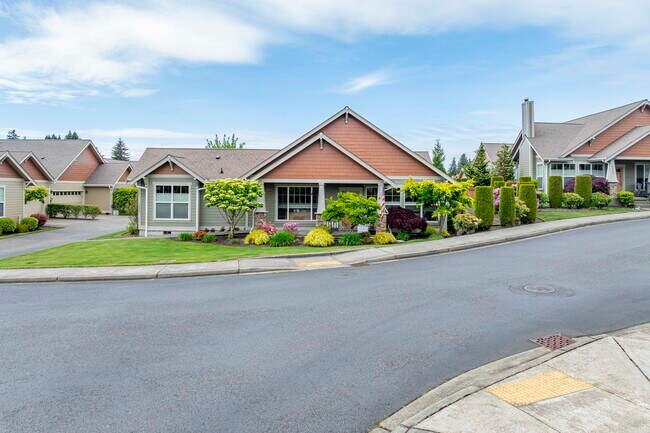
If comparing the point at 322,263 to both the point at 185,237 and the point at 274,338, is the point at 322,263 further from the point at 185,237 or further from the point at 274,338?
the point at 185,237

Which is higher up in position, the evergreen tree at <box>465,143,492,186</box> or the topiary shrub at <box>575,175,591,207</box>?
the evergreen tree at <box>465,143,492,186</box>

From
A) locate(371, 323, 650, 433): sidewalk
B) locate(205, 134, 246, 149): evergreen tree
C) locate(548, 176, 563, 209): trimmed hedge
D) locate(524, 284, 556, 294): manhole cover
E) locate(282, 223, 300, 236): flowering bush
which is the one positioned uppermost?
locate(205, 134, 246, 149): evergreen tree

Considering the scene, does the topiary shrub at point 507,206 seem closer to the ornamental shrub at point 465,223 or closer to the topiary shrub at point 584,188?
the ornamental shrub at point 465,223

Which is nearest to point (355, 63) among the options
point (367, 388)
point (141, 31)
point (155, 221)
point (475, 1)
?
point (475, 1)

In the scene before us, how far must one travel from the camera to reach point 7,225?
26.0 meters

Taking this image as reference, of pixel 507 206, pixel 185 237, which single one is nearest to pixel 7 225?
pixel 185 237

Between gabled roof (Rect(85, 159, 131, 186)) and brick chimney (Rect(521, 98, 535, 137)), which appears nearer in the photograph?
brick chimney (Rect(521, 98, 535, 137))

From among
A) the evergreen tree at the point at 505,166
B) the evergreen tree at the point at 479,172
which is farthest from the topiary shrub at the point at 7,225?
the evergreen tree at the point at 505,166

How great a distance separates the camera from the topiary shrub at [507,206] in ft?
69.4

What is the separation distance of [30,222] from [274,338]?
29469 mm

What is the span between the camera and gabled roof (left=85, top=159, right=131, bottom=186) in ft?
145

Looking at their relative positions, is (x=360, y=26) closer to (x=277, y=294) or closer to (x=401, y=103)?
(x=401, y=103)

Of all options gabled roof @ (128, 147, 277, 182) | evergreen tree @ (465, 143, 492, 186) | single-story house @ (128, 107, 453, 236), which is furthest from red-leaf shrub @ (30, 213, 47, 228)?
evergreen tree @ (465, 143, 492, 186)

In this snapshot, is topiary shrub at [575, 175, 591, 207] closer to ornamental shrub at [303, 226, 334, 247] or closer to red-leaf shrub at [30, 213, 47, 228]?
ornamental shrub at [303, 226, 334, 247]
